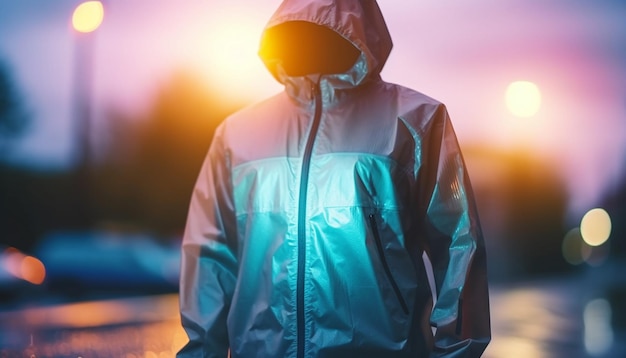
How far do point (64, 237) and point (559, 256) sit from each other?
25326mm

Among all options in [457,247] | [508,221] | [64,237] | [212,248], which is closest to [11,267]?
[64,237]

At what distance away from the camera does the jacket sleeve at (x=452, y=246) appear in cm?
236

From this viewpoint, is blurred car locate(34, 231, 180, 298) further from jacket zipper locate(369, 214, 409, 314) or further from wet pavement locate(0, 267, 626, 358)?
jacket zipper locate(369, 214, 409, 314)

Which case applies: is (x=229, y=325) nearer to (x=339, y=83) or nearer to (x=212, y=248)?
(x=212, y=248)

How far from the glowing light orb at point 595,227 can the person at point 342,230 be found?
4716cm

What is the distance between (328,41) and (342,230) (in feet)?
2.61

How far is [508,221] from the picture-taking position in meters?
26.3

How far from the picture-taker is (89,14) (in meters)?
10.3

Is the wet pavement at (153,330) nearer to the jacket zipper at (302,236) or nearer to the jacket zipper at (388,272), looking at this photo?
the jacket zipper at (302,236)

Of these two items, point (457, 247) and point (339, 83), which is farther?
point (339, 83)

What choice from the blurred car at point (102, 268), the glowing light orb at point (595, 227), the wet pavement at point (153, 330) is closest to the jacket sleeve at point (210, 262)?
the wet pavement at point (153, 330)

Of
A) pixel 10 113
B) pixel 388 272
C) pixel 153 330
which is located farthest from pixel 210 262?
pixel 10 113

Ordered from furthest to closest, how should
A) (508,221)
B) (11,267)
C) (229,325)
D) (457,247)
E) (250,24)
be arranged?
(508,221), (11,267), (250,24), (229,325), (457,247)

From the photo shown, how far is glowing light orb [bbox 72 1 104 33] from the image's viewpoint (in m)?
10.1
